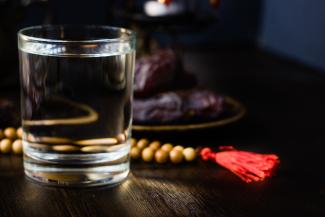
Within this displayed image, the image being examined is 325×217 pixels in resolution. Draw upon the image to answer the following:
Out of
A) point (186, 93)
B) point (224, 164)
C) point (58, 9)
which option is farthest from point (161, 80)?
point (58, 9)

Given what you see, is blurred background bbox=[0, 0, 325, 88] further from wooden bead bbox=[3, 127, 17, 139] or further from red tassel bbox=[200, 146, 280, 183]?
red tassel bbox=[200, 146, 280, 183]

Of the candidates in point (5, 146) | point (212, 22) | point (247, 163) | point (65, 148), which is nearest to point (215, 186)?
point (247, 163)

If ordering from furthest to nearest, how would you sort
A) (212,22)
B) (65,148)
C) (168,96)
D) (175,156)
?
(212,22) → (168,96) → (175,156) → (65,148)

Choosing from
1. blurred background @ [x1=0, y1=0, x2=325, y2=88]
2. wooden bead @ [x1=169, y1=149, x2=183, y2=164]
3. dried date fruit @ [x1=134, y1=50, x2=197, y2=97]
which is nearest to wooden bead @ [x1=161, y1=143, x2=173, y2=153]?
wooden bead @ [x1=169, y1=149, x2=183, y2=164]

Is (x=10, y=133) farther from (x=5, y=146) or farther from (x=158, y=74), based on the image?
(x=158, y=74)

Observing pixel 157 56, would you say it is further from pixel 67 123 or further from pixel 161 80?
pixel 67 123

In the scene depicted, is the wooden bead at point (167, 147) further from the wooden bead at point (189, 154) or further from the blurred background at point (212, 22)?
the blurred background at point (212, 22)
